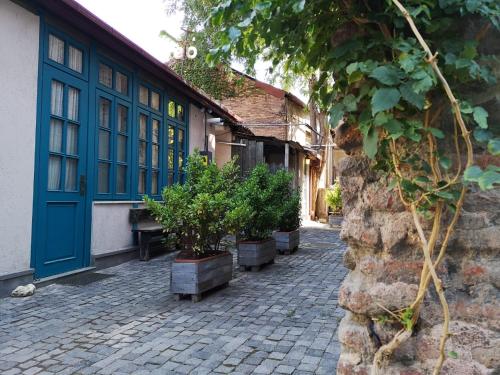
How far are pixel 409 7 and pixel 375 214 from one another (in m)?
0.96

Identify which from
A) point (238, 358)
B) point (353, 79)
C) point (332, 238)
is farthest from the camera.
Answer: point (332, 238)

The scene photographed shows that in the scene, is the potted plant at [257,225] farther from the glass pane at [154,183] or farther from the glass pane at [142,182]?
the glass pane at [154,183]

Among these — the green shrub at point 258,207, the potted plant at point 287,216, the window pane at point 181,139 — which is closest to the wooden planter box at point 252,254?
the green shrub at point 258,207

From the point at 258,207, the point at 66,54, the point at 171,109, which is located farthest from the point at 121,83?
the point at 258,207

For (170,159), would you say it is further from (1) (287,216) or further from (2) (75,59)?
(2) (75,59)

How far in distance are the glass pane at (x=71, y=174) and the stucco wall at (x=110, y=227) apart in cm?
59

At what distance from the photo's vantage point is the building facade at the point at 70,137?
5496 millimetres

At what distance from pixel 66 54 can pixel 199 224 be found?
10.9 feet

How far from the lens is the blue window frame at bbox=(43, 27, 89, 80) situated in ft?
20.2

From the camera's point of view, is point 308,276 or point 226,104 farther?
point 226,104

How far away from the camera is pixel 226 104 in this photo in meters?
20.4

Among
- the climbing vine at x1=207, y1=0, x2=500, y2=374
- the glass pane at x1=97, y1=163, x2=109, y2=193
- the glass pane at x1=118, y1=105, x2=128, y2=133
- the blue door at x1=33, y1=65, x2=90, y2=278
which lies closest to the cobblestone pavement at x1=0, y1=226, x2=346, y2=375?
the blue door at x1=33, y1=65, x2=90, y2=278

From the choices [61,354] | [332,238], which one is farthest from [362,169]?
[332,238]

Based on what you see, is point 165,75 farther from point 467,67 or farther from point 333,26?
point 467,67
